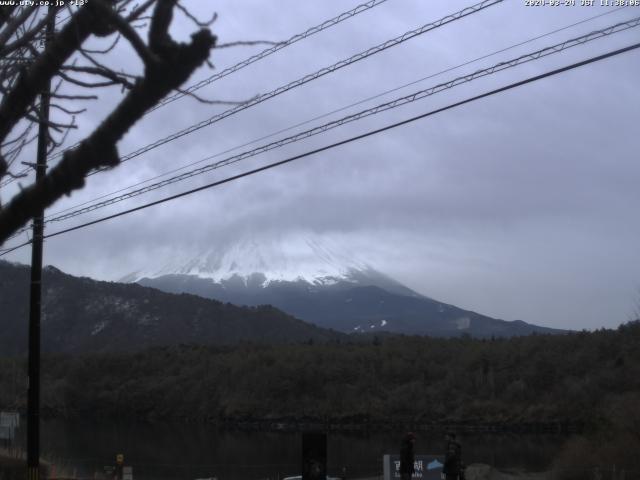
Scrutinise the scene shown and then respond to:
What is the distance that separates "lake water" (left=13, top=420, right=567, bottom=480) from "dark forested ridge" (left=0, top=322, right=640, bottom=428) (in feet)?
19.6

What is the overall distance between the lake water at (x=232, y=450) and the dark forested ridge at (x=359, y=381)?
5988 millimetres

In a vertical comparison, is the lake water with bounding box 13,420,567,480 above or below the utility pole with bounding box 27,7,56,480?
below

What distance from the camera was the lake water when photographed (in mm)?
36406

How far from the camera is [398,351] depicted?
269 ft

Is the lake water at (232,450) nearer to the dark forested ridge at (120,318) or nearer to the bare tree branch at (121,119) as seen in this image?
the bare tree branch at (121,119)

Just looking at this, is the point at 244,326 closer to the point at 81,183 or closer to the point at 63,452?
the point at 63,452

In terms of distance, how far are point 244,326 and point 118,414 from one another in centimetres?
4893

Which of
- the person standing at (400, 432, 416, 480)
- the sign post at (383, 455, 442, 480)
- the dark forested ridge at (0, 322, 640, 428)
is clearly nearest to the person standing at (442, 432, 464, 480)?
the person standing at (400, 432, 416, 480)

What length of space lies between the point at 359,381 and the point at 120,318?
63873 mm

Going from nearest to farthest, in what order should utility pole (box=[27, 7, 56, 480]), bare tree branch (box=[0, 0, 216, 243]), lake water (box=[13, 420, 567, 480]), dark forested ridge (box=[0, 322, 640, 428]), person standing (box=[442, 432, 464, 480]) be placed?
bare tree branch (box=[0, 0, 216, 243]) → utility pole (box=[27, 7, 56, 480]) → person standing (box=[442, 432, 464, 480]) → lake water (box=[13, 420, 567, 480]) → dark forested ridge (box=[0, 322, 640, 428])

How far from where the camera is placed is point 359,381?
7581 centimetres

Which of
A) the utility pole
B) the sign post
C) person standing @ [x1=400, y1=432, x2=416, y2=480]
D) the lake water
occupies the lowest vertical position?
the lake water

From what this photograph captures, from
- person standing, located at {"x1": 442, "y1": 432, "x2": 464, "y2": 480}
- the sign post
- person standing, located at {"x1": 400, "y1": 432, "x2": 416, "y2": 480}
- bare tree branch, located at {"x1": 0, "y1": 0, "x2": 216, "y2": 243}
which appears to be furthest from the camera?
the sign post

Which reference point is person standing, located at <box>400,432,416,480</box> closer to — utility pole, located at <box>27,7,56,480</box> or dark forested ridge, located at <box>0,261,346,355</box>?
utility pole, located at <box>27,7,56,480</box>
